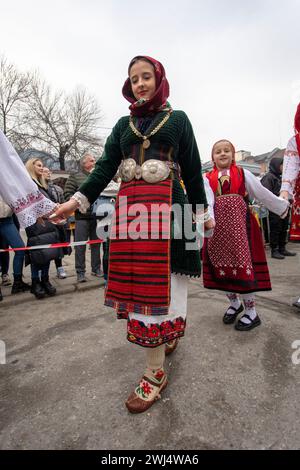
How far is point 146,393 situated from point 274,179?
19.0ft

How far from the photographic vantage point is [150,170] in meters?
1.63

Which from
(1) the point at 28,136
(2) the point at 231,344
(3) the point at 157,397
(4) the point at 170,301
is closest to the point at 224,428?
(3) the point at 157,397

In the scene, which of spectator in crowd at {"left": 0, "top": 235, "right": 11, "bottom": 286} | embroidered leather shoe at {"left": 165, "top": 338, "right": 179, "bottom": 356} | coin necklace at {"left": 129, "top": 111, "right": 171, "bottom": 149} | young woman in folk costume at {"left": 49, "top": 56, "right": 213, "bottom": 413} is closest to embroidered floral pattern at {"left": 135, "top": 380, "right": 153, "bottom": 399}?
young woman in folk costume at {"left": 49, "top": 56, "right": 213, "bottom": 413}

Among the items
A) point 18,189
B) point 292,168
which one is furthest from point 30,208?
point 292,168

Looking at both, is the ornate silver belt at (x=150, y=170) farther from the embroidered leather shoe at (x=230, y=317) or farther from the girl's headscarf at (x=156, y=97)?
the embroidered leather shoe at (x=230, y=317)

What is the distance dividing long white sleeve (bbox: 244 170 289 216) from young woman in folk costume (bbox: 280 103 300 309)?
0.47 ft

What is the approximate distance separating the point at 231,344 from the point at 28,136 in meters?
27.4

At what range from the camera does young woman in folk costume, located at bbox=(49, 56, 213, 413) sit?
5.22 feet

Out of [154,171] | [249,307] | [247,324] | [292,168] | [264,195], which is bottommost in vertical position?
[247,324]

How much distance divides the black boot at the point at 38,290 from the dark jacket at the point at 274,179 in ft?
16.4

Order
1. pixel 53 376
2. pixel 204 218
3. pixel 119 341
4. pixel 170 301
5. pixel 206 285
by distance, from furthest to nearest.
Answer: pixel 206 285, pixel 119 341, pixel 53 376, pixel 204 218, pixel 170 301

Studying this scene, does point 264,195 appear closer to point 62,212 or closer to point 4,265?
point 62,212
